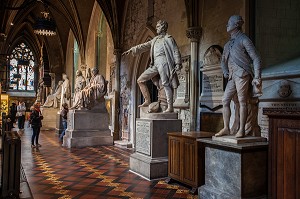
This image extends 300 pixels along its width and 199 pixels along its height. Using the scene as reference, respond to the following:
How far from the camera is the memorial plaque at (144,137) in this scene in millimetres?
5105

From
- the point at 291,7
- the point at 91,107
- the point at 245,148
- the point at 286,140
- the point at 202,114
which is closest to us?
the point at 286,140

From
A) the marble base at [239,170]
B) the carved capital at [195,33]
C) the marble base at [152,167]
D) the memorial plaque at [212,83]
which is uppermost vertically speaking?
the carved capital at [195,33]

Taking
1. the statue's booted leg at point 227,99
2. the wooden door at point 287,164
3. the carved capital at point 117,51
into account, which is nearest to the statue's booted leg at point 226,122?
the statue's booted leg at point 227,99

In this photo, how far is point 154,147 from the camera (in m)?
5.04

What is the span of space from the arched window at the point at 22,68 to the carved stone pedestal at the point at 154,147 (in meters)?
29.7

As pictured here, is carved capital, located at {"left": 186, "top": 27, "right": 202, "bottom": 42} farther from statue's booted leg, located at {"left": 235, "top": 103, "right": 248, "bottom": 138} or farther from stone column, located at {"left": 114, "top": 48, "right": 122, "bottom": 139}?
stone column, located at {"left": 114, "top": 48, "right": 122, "bottom": 139}

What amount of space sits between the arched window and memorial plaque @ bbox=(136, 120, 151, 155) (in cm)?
2939

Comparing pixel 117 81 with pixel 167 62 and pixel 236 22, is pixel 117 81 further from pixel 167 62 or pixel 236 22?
pixel 236 22

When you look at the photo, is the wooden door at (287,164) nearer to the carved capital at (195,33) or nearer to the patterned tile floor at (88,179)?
the patterned tile floor at (88,179)

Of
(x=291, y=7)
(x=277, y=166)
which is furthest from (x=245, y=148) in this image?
(x=291, y=7)

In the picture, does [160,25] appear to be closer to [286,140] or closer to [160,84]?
[160,84]

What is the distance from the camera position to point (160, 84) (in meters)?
5.58

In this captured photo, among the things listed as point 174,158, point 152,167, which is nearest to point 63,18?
point 152,167

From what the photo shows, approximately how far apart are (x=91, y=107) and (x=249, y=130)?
637 cm
